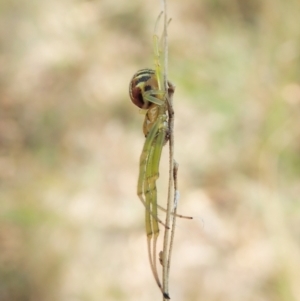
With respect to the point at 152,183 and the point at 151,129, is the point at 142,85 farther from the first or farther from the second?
the point at 152,183

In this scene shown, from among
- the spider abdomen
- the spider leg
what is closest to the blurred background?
the spider leg

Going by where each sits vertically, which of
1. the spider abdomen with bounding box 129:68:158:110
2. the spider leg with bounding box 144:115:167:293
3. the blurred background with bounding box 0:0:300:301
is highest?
the blurred background with bounding box 0:0:300:301

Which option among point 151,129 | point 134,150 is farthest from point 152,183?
point 134,150

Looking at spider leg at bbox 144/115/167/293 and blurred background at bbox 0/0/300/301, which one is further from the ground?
blurred background at bbox 0/0/300/301

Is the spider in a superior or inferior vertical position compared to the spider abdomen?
inferior

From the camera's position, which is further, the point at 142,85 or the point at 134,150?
the point at 134,150

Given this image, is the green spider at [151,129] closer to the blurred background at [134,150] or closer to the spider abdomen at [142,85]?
the spider abdomen at [142,85]

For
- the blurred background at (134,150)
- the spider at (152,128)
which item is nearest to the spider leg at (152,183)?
the spider at (152,128)

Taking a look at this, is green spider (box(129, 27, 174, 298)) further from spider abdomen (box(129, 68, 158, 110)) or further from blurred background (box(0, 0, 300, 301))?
blurred background (box(0, 0, 300, 301))

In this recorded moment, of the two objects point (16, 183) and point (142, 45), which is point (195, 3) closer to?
point (142, 45)

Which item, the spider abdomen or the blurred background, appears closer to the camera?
the spider abdomen
